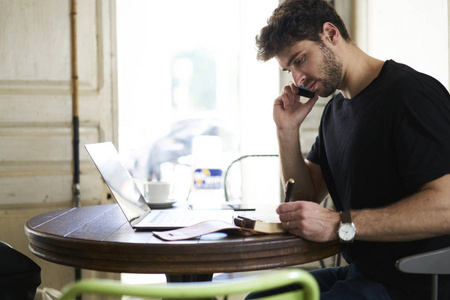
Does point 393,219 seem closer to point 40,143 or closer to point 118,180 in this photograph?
point 118,180

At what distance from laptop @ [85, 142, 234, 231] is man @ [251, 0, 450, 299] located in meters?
0.33

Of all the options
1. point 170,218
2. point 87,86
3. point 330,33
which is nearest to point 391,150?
point 330,33

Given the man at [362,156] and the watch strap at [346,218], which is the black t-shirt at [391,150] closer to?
the man at [362,156]

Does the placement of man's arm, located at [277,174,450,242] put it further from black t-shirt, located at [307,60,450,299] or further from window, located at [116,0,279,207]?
window, located at [116,0,279,207]

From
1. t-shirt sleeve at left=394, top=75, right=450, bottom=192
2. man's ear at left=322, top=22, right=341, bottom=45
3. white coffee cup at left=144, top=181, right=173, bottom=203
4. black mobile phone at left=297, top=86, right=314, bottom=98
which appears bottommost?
white coffee cup at left=144, top=181, right=173, bottom=203

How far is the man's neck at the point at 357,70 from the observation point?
1.61 meters

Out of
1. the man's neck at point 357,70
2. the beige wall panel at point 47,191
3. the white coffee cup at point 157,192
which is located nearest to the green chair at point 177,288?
the man's neck at point 357,70

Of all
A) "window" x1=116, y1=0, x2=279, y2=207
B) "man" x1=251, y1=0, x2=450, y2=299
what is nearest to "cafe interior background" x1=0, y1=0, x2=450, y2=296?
"man" x1=251, y1=0, x2=450, y2=299

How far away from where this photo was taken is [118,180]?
1557mm

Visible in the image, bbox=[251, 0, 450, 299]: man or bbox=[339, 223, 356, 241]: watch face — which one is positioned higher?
bbox=[251, 0, 450, 299]: man

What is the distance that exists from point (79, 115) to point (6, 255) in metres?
1.48

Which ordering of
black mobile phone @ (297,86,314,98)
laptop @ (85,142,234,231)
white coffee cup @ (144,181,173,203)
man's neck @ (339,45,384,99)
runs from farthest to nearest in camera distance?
white coffee cup @ (144,181,173,203)
black mobile phone @ (297,86,314,98)
man's neck @ (339,45,384,99)
laptop @ (85,142,234,231)

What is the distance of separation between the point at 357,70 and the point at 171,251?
0.91 metres

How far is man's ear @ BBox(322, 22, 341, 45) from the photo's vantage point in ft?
5.44
